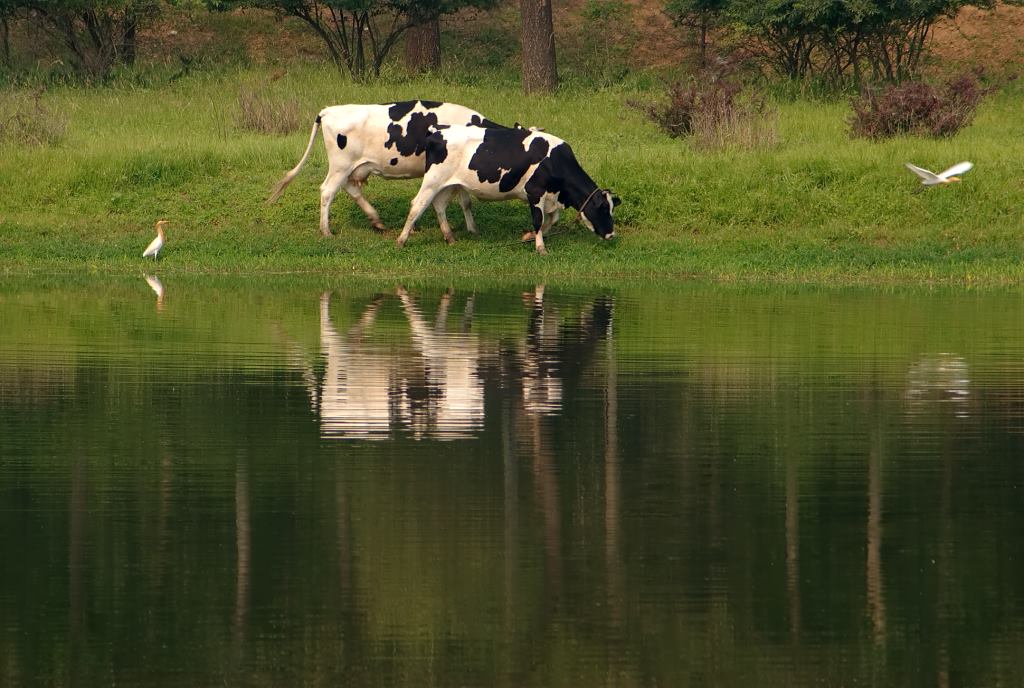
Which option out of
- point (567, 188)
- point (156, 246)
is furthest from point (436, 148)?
point (156, 246)

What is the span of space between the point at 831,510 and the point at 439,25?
31308mm

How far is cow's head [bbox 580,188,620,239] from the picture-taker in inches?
929

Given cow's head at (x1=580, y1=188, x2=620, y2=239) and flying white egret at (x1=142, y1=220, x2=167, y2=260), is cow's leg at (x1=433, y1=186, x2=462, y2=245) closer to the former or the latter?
cow's head at (x1=580, y1=188, x2=620, y2=239)

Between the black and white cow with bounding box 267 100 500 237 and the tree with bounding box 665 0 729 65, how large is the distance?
12499 millimetres

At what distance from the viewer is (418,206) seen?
23.7 metres

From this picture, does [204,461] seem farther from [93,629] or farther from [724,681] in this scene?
[724,681]

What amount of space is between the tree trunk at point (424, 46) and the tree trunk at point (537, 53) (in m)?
3.03

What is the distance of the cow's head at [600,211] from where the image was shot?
23594 mm

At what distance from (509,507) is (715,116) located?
62.4 feet

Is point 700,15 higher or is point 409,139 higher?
point 700,15

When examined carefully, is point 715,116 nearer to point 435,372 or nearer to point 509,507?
point 435,372

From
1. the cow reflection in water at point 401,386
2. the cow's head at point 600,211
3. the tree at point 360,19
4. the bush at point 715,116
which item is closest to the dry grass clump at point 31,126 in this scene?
the tree at point 360,19

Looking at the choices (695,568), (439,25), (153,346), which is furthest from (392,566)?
(439,25)

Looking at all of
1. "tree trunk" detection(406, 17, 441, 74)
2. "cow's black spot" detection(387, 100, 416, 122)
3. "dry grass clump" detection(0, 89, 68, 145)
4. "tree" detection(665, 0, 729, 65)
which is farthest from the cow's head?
"tree trunk" detection(406, 17, 441, 74)
